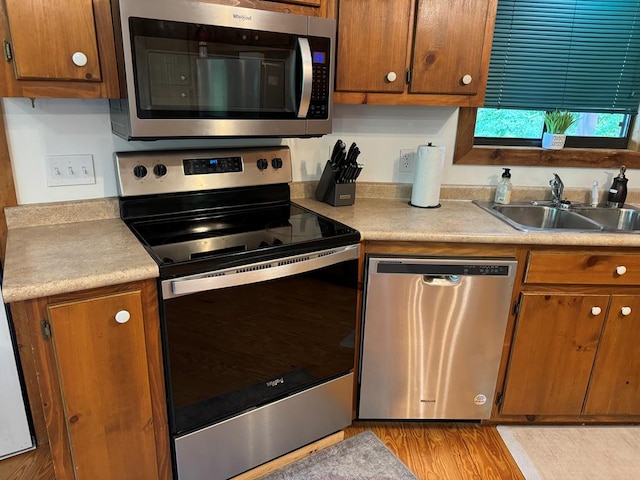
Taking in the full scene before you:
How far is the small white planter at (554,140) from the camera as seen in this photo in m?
2.33

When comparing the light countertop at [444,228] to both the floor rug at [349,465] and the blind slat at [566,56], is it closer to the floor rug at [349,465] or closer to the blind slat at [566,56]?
the blind slat at [566,56]

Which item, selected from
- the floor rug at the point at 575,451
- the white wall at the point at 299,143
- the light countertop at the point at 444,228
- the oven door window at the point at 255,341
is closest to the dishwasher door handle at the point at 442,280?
the light countertop at the point at 444,228

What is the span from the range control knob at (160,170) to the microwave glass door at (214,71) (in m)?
0.34

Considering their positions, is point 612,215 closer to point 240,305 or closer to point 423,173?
point 423,173

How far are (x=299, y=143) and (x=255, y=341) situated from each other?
99 centimetres

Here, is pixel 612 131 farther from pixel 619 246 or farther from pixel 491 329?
pixel 491 329

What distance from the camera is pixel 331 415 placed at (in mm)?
1913

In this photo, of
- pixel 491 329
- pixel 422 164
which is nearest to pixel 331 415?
pixel 491 329

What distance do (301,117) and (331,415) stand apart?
3.93 feet

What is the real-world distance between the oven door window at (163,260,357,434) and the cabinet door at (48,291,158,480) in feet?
0.31

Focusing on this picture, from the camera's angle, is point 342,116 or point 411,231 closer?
point 411,231

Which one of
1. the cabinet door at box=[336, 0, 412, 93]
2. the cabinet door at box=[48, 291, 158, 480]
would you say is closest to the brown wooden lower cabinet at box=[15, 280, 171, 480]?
the cabinet door at box=[48, 291, 158, 480]

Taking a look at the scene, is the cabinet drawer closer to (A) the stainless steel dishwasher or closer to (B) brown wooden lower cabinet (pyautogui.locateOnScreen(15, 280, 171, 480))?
(A) the stainless steel dishwasher

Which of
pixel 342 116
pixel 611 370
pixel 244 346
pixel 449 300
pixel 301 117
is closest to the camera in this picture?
pixel 244 346
